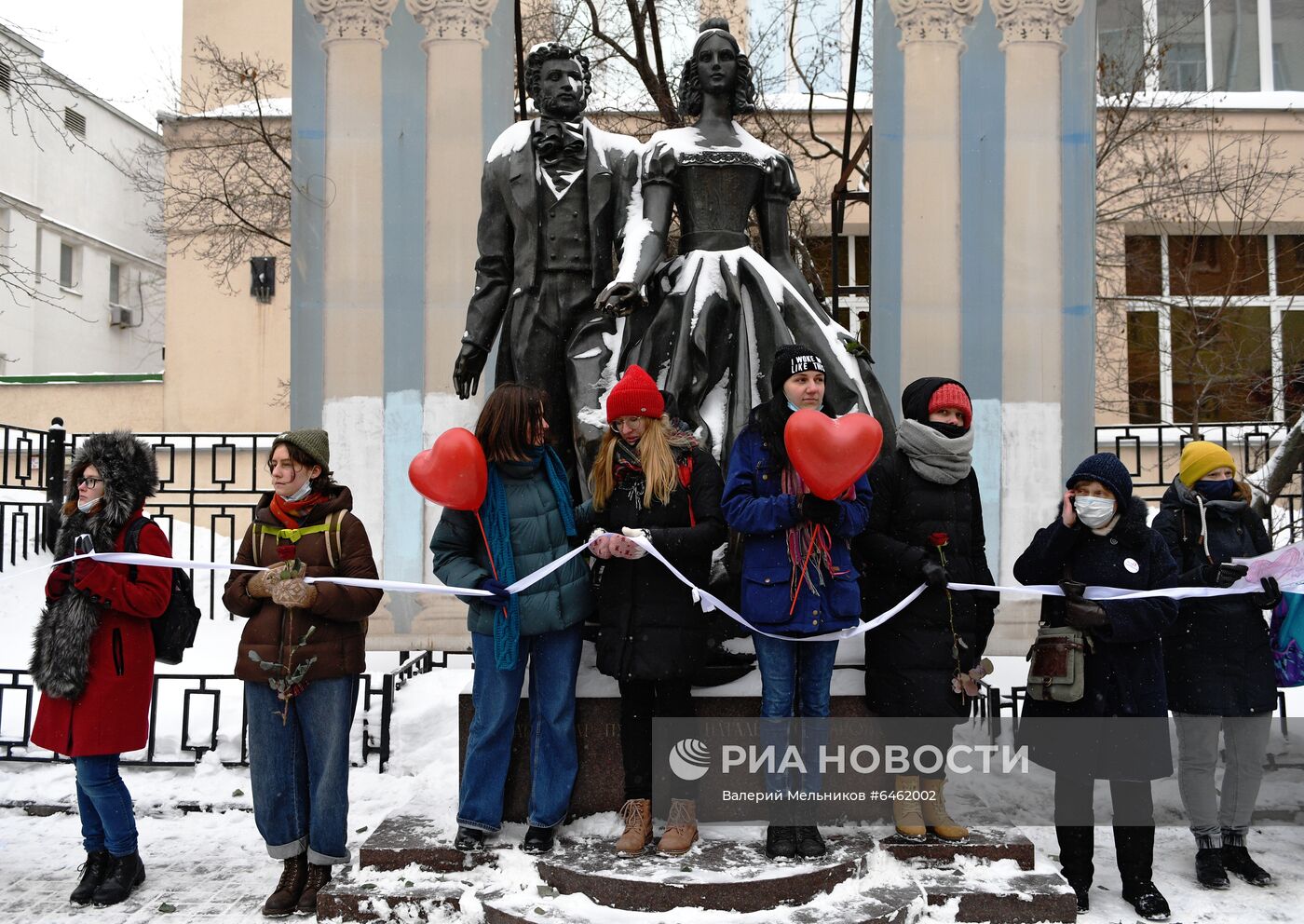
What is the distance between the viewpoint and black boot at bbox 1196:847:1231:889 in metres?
5.11

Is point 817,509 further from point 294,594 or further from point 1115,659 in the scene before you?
point 294,594

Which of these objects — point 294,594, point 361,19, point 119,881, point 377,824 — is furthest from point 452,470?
point 361,19

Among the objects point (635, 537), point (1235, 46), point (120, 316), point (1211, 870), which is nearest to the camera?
point (635, 537)

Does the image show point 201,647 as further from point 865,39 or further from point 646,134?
point 865,39

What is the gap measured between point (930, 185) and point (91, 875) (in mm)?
8099

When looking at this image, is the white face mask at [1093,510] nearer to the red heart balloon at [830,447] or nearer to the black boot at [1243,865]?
the red heart balloon at [830,447]

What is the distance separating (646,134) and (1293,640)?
37.1 feet

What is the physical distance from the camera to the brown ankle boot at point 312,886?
15.4 ft

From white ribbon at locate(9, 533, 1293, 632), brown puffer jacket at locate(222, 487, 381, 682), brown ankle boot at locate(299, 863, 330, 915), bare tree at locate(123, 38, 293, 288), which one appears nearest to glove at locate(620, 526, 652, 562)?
white ribbon at locate(9, 533, 1293, 632)

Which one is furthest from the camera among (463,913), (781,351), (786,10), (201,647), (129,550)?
(786,10)

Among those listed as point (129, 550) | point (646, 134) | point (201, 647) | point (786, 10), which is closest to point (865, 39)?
point (786, 10)

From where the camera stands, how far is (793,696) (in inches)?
173

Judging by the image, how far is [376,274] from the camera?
33.7 ft

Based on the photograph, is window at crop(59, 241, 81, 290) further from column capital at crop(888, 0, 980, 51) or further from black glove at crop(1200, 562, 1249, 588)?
black glove at crop(1200, 562, 1249, 588)
